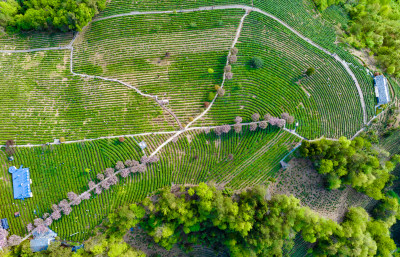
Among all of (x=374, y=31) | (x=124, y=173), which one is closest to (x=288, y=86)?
(x=374, y=31)

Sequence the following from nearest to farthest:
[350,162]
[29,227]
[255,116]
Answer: [29,227], [255,116], [350,162]

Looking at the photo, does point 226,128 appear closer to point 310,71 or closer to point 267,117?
point 267,117

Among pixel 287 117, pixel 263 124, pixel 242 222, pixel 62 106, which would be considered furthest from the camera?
pixel 62 106

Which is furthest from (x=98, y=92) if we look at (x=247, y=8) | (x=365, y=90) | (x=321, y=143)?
(x=365, y=90)

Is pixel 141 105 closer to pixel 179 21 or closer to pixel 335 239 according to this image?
pixel 179 21

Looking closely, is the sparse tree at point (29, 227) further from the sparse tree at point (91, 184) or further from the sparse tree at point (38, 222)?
the sparse tree at point (91, 184)

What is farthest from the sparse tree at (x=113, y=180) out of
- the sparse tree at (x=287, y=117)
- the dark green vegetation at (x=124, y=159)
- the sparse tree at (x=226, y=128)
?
the sparse tree at (x=287, y=117)
